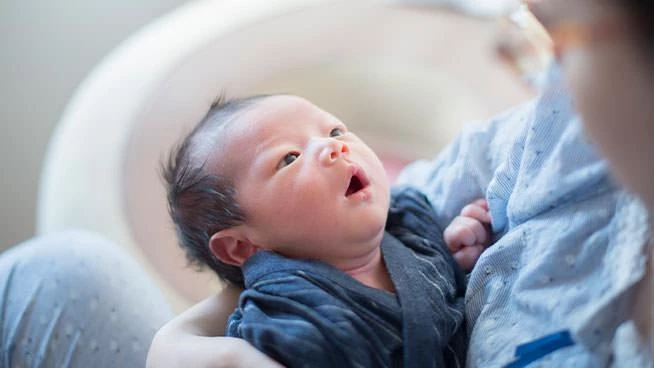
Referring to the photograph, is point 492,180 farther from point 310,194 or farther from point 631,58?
point 631,58

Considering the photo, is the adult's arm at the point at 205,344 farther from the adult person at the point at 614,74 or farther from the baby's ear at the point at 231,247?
the adult person at the point at 614,74

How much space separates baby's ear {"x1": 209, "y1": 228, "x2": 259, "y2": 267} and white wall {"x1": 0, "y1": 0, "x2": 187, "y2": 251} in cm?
116

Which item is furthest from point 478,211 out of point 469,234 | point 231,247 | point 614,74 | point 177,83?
point 177,83

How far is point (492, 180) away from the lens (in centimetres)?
69

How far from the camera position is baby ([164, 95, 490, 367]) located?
616mm

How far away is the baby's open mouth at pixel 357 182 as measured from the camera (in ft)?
2.36

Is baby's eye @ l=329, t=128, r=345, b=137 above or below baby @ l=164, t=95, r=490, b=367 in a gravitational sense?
above

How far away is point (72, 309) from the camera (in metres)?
0.85

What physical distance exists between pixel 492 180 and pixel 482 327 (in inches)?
5.6

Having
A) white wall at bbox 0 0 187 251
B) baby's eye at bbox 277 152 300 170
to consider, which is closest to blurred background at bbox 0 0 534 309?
white wall at bbox 0 0 187 251

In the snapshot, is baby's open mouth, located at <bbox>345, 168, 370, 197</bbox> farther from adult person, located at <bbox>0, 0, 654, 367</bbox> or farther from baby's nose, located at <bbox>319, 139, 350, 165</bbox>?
adult person, located at <bbox>0, 0, 654, 367</bbox>

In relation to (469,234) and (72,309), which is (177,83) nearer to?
(72,309)

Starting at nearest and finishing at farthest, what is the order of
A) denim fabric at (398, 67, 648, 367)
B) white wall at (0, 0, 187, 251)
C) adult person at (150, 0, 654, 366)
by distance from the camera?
adult person at (150, 0, 654, 366) < denim fabric at (398, 67, 648, 367) < white wall at (0, 0, 187, 251)

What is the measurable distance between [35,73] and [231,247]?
1.19 meters
